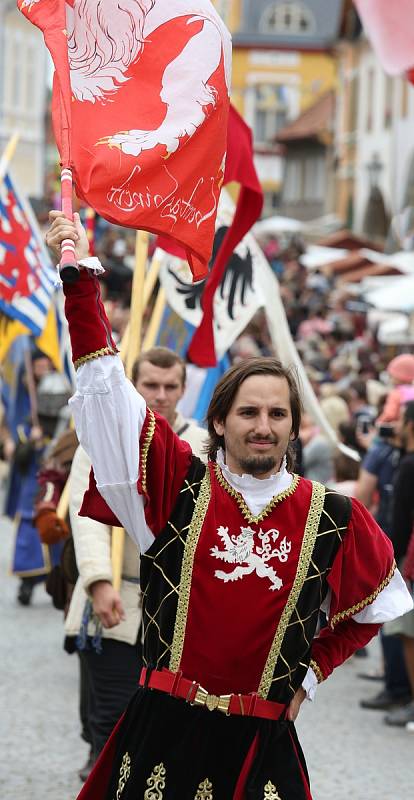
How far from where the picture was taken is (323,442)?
35.3ft

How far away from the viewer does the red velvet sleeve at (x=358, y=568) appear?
414cm

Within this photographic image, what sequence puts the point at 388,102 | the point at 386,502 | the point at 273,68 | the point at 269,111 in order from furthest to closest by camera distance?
1. the point at 269,111
2. the point at 273,68
3. the point at 388,102
4. the point at 386,502

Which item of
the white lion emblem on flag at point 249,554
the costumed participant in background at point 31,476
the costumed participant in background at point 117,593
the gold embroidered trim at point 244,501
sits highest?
the gold embroidered trim at point 244,501

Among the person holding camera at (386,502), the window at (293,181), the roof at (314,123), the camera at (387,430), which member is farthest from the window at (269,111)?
the camera at (387,430)

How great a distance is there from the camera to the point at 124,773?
405cm

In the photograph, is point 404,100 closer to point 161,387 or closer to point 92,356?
point 161,387

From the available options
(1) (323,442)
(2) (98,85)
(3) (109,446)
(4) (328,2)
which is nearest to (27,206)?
(1) (323,442)

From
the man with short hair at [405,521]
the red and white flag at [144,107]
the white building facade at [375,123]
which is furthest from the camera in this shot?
the white building facade at [375,123]

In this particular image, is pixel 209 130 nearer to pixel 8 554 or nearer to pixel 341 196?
pixel 8 554

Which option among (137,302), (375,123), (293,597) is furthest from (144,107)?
(375,123)

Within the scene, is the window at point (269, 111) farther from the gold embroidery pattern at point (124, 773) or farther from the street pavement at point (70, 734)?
the gold embroidery pattern at point (124, 773)

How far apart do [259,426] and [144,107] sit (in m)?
1.00

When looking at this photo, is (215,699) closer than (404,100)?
Yes

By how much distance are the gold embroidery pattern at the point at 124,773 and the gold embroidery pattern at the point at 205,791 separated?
185mm
